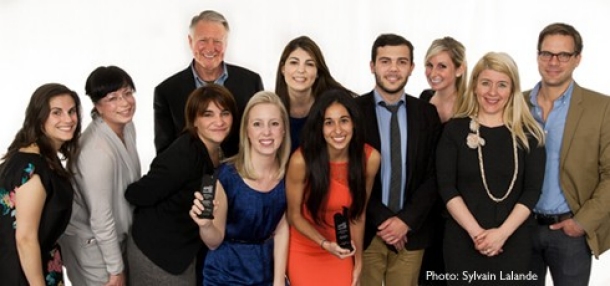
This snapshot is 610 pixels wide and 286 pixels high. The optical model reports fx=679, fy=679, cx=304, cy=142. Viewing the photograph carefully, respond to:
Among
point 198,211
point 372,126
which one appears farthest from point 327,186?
point 198,211

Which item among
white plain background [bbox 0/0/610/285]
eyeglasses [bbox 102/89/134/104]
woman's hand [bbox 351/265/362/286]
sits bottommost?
woman's hand [bbox 351/265/362/286]

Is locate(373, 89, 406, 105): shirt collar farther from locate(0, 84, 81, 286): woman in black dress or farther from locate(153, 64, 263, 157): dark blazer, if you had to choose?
locate(0, 84, 81, 286): woman in black dress

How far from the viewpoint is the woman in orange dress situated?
11.8 feet

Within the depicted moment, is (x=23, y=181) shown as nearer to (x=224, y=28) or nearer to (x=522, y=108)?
(x=224, y=28)

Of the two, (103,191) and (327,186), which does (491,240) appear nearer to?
(327,186)

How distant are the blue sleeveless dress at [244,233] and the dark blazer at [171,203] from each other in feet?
0.44

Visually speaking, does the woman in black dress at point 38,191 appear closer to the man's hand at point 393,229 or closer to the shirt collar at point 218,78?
the shirt collar at point 218,78

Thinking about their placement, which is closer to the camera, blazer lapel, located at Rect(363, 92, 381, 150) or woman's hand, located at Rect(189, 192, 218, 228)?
woman's hand, located at Rect(189, 192, 218, 228)

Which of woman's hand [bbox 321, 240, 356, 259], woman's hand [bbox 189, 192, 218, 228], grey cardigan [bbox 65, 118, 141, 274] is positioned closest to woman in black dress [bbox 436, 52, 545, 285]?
woman's hand [bbox 321, 240, 356, 259]

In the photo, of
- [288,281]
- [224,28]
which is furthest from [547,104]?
[224,28]

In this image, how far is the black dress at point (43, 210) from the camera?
315cm

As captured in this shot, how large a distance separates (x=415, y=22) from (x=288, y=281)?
3.56 metres

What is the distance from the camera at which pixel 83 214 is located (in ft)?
11.7

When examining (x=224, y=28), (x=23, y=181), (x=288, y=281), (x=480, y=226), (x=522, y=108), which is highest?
(x=224, y=28)
